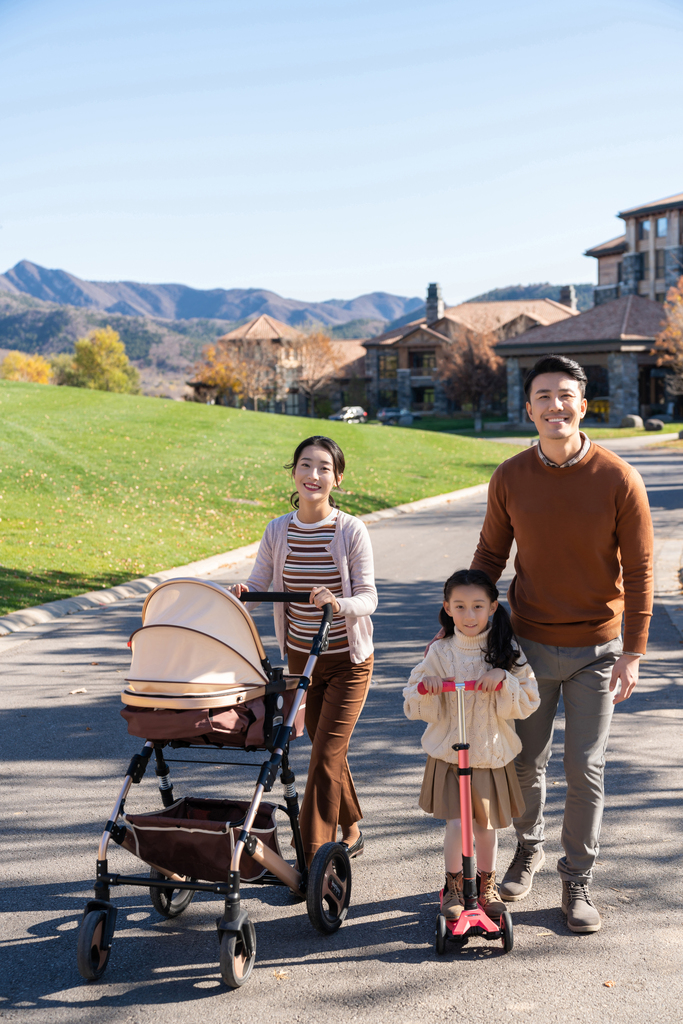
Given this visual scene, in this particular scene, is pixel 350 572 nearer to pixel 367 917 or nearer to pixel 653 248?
pixel 367 917

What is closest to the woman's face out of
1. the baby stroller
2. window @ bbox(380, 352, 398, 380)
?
the baby stroller

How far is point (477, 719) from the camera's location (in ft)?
11.7

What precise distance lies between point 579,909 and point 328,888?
102 centimetres

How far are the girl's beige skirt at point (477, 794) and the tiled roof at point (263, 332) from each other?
73.0 m

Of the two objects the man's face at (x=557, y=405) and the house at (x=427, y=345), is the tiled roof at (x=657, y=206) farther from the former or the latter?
the man's face at (x=557, y=405)

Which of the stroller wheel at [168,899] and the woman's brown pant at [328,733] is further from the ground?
the woman's brown pant at [328,733]

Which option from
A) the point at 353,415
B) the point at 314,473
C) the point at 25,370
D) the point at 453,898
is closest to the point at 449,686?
the point at 453,898

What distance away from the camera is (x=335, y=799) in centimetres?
389

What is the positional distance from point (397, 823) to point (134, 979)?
1752 millimetres

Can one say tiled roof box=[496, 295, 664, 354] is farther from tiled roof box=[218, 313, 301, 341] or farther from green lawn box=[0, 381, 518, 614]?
tiled roof box=[218, 313, 301, 341]

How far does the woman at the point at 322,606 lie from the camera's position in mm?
3877

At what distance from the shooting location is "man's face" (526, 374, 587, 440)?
358 centimetres

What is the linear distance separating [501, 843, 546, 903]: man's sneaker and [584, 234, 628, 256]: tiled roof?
237 ft

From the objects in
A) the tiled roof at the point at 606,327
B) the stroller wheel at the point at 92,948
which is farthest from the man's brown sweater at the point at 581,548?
the tiled roof at the point at 606,327
